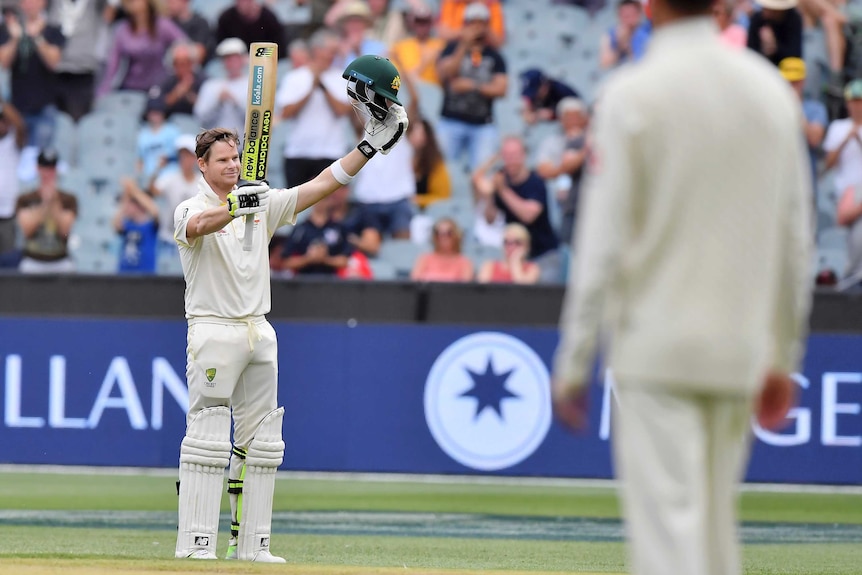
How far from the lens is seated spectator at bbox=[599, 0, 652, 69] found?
47.4ft

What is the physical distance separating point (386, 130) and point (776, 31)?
7.37 m

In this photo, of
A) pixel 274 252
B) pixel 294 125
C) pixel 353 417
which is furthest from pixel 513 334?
pixel 294 125

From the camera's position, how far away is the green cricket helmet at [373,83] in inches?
296

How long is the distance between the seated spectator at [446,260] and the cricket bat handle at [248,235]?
5.59 m

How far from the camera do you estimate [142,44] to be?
1504 cm

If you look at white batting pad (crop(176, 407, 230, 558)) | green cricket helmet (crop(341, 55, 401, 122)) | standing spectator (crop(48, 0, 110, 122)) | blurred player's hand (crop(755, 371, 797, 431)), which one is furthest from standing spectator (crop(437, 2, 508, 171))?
Answer: blurred player's hand (crop(755, 371, 797, 431))

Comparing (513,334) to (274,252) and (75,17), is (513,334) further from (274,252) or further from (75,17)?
(75,17)

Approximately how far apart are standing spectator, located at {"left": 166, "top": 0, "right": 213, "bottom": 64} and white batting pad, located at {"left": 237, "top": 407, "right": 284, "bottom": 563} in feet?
26.5

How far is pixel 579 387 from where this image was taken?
3.71 m

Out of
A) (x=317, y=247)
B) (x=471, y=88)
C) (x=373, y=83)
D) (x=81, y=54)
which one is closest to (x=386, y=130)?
(x=373, y=83)

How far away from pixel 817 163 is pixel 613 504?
423 centimetres

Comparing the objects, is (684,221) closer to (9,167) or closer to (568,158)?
(568,158)

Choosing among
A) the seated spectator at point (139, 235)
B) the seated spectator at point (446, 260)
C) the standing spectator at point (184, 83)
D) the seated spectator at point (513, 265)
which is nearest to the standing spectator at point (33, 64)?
the standing spectator at point (184, 83)

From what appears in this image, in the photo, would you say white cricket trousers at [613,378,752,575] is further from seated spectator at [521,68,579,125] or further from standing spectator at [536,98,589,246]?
seated spectator at [521,68,579,125]
